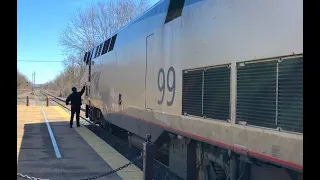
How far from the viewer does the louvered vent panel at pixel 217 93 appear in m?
3.83

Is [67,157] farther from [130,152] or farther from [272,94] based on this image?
[272,94]

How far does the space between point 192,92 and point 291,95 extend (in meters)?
1.97

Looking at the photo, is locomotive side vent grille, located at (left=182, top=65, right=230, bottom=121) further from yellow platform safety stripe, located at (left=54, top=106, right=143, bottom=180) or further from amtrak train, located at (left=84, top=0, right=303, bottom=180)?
yellow platform safety stripe, located at (left=54, top=106, right=143, bottom=180)

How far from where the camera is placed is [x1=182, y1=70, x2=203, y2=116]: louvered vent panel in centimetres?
455

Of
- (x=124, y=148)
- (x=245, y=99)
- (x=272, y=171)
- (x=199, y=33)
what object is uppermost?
(x=199, y=33)

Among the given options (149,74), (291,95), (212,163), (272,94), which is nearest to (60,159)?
(149,74)

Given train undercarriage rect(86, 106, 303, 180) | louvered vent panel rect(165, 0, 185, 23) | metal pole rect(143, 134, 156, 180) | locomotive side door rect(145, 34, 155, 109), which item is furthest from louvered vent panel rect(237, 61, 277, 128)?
locomotive side door rect(145, 34, 155, 109)

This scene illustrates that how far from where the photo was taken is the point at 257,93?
3.29 meters

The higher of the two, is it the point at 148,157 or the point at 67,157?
the point at 148,157
